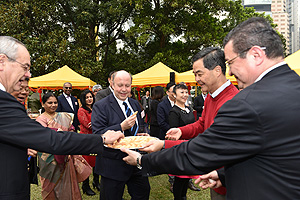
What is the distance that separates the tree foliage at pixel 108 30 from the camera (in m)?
17.3

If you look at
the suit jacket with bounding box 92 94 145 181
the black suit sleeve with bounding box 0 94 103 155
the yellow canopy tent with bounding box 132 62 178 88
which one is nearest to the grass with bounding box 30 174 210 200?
the suit jacket with bounding box 92 94 145 181

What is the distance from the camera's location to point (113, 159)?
312 cm

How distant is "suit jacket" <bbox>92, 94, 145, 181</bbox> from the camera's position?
3.09m

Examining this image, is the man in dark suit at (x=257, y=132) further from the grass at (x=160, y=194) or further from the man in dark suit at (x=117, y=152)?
the grass at (x=160, y=194)

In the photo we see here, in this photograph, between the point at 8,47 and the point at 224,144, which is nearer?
the point at 224,144

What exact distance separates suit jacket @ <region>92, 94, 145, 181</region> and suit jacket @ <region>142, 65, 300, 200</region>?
1.71 m

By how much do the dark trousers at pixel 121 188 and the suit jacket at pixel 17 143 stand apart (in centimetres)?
129

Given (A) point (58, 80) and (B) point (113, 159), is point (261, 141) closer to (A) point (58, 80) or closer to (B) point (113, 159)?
(B) point (113, 159)

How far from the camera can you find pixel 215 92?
2.69m

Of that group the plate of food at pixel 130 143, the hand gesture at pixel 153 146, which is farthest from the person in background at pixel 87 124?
the hand gesture at pixel 153 146

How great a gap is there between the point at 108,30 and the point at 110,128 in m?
20.2

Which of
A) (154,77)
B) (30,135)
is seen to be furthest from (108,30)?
(30,135)

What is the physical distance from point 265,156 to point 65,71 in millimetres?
12255

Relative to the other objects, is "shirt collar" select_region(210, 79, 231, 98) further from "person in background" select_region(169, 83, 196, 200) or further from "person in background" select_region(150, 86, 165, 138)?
"person in background" select_region(150, 86, 165, 138)
